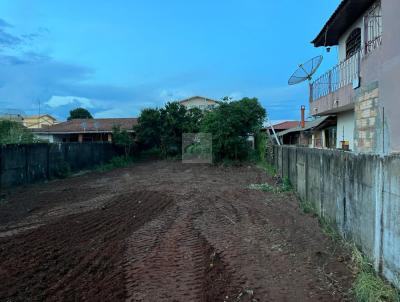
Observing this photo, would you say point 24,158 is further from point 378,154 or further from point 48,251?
point 378,154

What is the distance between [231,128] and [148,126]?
880 centimetres

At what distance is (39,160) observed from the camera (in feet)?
51.9

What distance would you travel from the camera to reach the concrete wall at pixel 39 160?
1354cm

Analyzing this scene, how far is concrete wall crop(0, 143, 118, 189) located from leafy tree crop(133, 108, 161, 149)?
5.87m

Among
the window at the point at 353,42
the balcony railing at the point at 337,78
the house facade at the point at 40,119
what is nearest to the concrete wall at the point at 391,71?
the balcony railing at the point at 337,78

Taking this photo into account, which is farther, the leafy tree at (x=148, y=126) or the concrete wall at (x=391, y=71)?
the leafy tree at (x=148, y=126)

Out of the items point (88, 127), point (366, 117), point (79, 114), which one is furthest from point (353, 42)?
point (79, 114)

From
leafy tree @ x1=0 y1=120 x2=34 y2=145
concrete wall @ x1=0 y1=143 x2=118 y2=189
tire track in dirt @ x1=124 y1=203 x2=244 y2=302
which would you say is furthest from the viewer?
leafy tree @ x1=0 y1=120 x2=34 y2=145

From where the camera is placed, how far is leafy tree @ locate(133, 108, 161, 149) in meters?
27.7

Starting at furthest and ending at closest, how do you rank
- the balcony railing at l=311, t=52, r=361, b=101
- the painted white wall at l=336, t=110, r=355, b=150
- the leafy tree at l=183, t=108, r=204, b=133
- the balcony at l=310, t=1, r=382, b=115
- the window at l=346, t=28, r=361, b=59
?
the leafy tree at l=183, t=108, r=204, b=133
the painted white wall at l=336, t=110, r=355, b=150
the window at l=346, t=28, r=361, b=59
the balcony railing at l=311, t=52, r=361, b=101
the balcony at l=310, t=1, r=382, b=115

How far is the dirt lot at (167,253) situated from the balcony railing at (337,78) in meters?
4.84

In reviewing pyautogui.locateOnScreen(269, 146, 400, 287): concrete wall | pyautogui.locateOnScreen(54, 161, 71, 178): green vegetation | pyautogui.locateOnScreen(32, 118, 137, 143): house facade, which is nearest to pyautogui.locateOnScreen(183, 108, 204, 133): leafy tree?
pyautogui.locateOnScreen(32, 118, 137, 143): house facade

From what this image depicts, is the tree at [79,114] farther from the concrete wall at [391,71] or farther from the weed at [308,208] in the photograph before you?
the concrete wall at [391,71]

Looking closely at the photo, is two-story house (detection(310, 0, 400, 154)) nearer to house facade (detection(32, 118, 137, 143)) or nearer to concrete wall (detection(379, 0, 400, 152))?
concrete wall (detection(379, 0, 400, 152))
